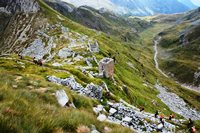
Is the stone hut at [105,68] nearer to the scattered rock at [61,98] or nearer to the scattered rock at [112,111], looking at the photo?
the scattered rock at [112,111]

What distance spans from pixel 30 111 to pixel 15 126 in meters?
2.03

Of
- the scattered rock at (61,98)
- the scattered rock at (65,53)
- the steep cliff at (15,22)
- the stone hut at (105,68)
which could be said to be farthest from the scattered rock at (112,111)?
the steep cliff at (15,22)

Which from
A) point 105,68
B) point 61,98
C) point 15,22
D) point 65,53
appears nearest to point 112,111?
point 61,98

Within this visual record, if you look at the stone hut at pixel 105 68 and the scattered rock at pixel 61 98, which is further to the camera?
the stone hut at pixel 105 68

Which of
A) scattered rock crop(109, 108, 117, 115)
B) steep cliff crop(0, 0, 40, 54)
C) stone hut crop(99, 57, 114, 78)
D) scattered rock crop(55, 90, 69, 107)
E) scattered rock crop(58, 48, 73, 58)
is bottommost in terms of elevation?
steep cliff crop(0, 0, 40, 54)

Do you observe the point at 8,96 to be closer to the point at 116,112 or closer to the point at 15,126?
the point at 15,126

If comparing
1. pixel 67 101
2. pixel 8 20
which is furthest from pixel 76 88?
pixel 8 20

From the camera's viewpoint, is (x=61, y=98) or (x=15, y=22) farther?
(x=15, y=22)

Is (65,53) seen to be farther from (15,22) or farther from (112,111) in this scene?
(15,22)

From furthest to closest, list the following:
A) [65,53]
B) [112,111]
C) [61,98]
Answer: [65,53], [112,111], [61,98]

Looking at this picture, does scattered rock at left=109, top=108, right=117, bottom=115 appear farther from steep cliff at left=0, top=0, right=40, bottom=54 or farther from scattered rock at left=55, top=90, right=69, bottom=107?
steep cliff at left=0, top=0, right=40, bottom=54

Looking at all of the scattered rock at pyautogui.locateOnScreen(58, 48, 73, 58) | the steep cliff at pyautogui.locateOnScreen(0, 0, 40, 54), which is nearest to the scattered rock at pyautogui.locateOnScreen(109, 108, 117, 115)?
the scattered rock at pyautogui.locateOnScreen(58, 48, 73, 58)

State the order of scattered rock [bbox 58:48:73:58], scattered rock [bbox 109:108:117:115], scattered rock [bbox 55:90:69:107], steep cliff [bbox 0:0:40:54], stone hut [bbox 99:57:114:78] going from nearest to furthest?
scattered rock [bbox 55:90:69:107]
scattered rock [bbox 109:108:117:115]
stone hut [bbox 99:57:114:78]
scattered rock [bbox 58:48:73:58]
steep cliff [bbox 0:0:40:54]

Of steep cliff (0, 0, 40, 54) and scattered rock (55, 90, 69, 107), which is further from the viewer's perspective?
steep cliff (0, 0, 40, 54)
